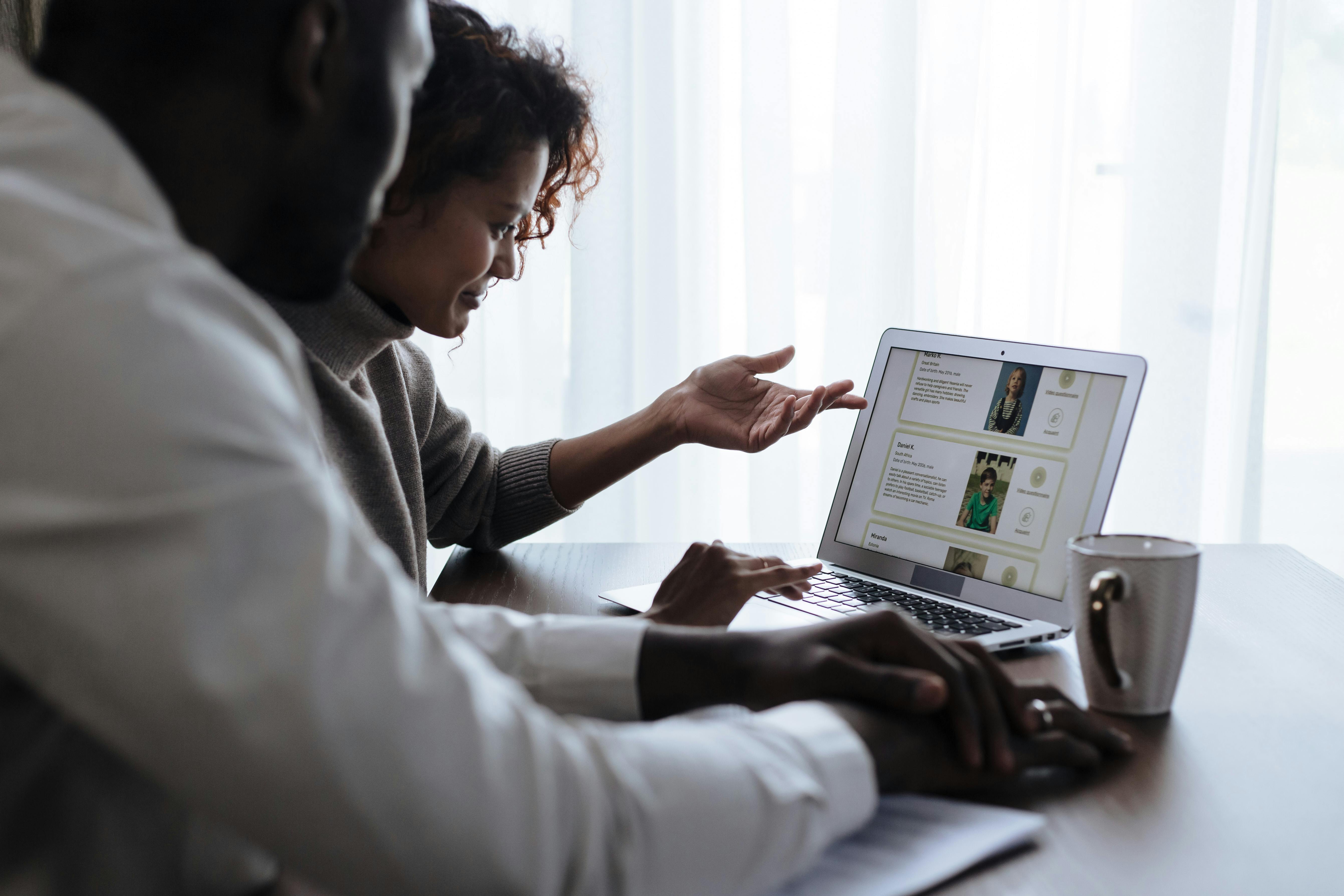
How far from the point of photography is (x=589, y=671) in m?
0.69

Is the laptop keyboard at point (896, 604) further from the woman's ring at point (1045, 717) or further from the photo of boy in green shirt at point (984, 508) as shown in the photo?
the woman's ring at point (1045, 717)

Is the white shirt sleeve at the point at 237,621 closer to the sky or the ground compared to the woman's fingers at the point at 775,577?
closer to the sky

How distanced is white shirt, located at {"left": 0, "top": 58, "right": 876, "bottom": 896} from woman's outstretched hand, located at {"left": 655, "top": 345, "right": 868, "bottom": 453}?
914 millimetres

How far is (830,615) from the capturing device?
3.14 feet

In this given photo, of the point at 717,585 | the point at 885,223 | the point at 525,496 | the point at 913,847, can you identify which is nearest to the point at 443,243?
the point at 525,496

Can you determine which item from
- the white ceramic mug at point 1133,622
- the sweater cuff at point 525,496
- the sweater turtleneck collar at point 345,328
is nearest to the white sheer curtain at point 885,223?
the sweater cuff at point 525,496

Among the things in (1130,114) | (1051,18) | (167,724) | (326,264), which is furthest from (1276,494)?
(167,724)

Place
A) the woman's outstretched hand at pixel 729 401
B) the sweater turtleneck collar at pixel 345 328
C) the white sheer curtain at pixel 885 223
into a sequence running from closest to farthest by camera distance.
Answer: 1. the sweater turtleneck collar at pixel 345 328
2. the woman's outstretched hand at pixel 729 401
3. the white sheer curtain at pixel 885 223

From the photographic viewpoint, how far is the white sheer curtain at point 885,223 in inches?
87.5

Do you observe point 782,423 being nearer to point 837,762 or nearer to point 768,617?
point 768,617

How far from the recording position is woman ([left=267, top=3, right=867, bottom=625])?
107cm

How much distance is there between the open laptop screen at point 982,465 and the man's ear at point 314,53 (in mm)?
678

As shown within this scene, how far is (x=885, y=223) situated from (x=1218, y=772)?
1.78m

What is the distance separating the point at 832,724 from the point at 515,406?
1855 millimetres
